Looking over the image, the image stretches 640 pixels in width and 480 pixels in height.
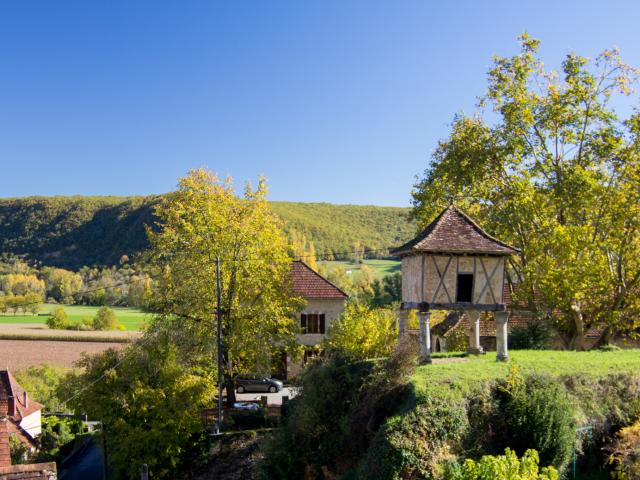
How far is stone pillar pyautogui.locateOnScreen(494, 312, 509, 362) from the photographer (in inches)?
774

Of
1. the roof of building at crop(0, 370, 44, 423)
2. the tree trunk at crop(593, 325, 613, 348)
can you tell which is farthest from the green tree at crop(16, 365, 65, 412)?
the tree trunk at crop(593, 325, 613, 348)

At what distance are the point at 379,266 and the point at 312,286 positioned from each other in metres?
73.7

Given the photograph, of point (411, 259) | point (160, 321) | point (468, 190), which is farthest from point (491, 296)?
point (160, 321)

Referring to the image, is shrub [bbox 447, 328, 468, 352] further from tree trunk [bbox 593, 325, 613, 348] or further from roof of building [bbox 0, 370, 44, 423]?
roof of building [bbox 0, 370, 44, 423]

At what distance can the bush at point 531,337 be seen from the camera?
2556 cm

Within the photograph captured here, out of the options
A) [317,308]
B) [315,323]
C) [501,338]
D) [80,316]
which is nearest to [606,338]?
[501,338]

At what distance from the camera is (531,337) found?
25.6 metres

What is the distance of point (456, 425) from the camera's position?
1527cm

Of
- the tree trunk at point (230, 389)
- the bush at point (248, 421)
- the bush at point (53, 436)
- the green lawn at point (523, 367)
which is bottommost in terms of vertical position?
the bush at point (53, 436)

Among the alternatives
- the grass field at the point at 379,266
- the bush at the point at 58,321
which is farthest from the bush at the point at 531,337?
the grass field at the point at 379,266

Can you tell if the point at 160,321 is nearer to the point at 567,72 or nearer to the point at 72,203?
the point at 567,72

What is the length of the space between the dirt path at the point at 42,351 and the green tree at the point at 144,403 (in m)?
30.1

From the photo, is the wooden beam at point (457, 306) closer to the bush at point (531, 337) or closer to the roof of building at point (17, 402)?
the bush at point (531, 337)

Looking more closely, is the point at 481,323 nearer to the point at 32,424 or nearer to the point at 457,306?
the point at 457,306
